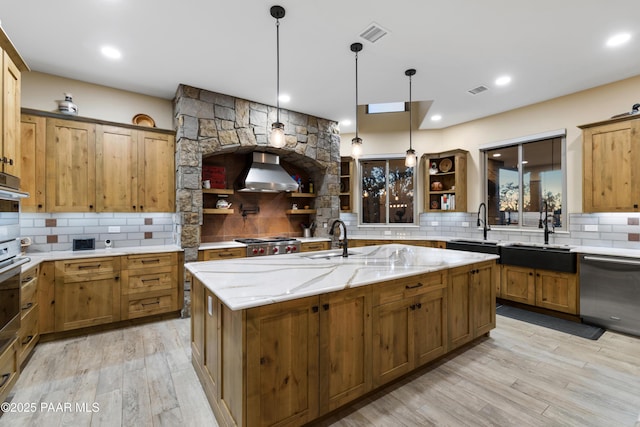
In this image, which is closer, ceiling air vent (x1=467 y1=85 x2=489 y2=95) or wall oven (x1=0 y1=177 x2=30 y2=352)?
wall oven (x1=0 y1=177 x2=30 y2=352)

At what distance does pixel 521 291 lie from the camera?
406 cm

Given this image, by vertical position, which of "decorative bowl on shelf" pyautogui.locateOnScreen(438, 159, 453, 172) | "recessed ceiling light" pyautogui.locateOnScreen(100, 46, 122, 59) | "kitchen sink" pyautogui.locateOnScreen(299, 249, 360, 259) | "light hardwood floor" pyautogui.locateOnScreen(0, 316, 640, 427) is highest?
"recessed ceiling light" pyautogui.locateOnScreen(100, 46, 122, 59)

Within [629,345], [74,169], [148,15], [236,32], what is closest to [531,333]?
Answer: [629,345]

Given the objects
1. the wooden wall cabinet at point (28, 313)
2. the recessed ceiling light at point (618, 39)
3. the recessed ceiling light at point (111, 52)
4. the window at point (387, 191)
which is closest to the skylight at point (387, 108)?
the window at point (387, 191)

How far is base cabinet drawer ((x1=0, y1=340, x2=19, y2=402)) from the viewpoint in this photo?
1938mm

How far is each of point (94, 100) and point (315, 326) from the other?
13.5 ft

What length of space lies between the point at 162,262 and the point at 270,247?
1418 mm

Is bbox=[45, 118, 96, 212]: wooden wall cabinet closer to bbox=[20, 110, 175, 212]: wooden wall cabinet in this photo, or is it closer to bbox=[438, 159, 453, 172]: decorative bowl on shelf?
bbox=[20, 110, 175, 212]: wooden wall cabinet

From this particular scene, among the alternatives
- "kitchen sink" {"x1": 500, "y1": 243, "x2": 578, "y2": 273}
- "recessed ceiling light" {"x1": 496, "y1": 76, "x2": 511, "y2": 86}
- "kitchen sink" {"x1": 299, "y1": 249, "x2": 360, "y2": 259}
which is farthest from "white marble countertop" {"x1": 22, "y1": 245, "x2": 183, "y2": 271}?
"recessed ceiling light" {"x1": 496, "y1": 76, "x2": 511, "y2": 86}

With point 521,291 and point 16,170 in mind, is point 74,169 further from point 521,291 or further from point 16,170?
point 521,291

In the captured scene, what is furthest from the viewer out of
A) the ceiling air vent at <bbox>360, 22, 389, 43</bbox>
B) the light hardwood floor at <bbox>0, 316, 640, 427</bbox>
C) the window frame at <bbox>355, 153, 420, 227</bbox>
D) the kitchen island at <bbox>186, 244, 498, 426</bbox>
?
the window frame at <bbox>355, 153, 420, 227</bbox>

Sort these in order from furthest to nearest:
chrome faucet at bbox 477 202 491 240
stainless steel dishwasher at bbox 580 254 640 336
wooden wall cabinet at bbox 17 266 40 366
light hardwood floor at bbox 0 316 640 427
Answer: chrome faucet at bbox 477 202 491 240, stainless steel dishwasher at bbox 580 254 640 336, wooden wall cabinet at bbox 17 266 40 366, light hardwood floor at bbox 0 316 640 427

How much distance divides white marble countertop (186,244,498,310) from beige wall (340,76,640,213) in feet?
8.33

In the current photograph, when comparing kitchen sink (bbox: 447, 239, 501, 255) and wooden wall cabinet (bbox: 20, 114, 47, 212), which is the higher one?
wooden wall cabinet (bbox: 20, 114, 47, 212)
